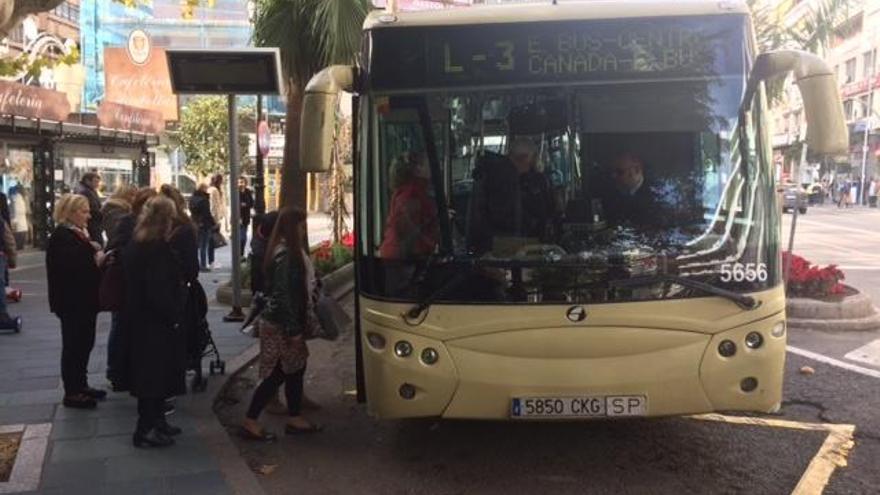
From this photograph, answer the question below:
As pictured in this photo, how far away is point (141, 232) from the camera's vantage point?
509cm

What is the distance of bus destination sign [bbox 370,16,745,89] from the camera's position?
15.5 ft

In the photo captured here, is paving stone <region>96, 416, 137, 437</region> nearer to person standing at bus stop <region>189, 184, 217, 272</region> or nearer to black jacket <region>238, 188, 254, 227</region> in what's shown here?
person standing at bus stop <region>189, 184, 217, 272</region>

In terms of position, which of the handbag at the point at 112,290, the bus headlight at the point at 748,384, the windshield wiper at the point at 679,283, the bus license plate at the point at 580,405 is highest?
the windshield wiper at the point at 679,283

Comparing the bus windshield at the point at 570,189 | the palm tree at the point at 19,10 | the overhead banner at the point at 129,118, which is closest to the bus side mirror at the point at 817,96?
the bus windshield at the point at 570,189

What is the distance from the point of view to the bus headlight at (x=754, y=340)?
465 cm

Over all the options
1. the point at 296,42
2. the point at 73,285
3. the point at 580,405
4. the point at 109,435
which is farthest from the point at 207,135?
the point at 580,405

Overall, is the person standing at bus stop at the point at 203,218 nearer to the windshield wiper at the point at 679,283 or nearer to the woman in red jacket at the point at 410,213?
the woman in red jacket at the point at 410,213

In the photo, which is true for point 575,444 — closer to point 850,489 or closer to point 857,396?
point 850,489

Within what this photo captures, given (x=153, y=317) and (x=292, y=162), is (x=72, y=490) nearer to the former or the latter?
(x=153, y=317)

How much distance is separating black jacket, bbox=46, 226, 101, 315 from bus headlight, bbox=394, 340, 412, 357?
2582mm

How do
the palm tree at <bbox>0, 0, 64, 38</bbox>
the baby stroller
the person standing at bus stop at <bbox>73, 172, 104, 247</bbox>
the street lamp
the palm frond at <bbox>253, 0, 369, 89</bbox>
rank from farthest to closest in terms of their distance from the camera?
the street lamp → the person standing at bus stop at <bbox>73, 172, 104, 247</bbox> → the palm frond at <bbox>253, 0, 369, 89</bbox> → the baby stroller → the palm tree at <bbox>0, 0, 64, 38</bbox>

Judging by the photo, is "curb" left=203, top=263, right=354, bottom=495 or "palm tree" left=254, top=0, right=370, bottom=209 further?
"palm tree" left=254, top=0, right=370, bottom=209

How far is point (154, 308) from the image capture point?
507 cm

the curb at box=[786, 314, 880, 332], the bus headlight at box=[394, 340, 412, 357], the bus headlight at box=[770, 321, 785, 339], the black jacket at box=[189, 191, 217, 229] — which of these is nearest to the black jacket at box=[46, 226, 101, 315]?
the bus headlight at box=[394, 340, 412, 357]
